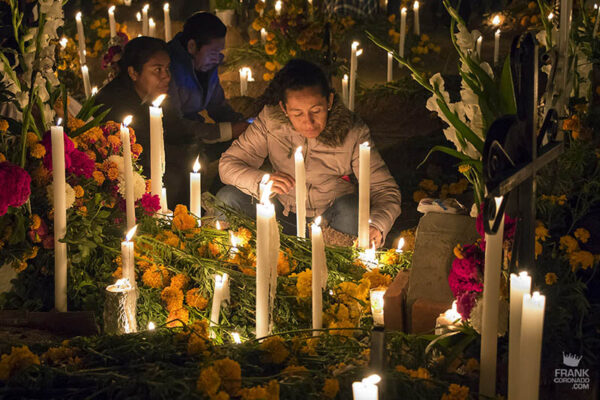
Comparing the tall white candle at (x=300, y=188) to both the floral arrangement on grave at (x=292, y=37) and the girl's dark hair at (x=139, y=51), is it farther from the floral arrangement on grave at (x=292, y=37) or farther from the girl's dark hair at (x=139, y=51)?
the floral arrangement on grave at (x=292, y=37)

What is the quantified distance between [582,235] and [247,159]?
2146 millimetres

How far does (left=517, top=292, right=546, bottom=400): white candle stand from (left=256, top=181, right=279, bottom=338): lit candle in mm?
697

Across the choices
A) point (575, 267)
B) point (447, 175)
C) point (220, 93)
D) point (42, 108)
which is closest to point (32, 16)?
point (42, 108)

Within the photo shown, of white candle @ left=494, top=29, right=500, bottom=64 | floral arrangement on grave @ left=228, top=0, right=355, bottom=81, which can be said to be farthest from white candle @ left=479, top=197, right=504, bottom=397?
white candle @ left=494, top=29, right=500, bottom=64

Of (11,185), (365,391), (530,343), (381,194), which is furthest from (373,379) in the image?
(381,194)

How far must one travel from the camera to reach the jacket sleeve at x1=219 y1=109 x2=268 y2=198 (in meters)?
3.45

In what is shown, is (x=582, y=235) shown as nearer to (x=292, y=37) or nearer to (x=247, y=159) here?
(x=247, y=159)

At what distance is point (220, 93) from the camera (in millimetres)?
4625

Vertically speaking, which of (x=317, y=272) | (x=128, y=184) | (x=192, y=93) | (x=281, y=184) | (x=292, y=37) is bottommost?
(x=317, y=272)

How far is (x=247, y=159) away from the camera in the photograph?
357cm

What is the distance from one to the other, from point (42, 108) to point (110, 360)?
3.59ft

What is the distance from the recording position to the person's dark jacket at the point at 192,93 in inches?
171

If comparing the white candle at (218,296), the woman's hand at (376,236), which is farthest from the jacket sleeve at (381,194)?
the white candle at (218,296)

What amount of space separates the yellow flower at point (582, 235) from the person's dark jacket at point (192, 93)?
9.07 feet
